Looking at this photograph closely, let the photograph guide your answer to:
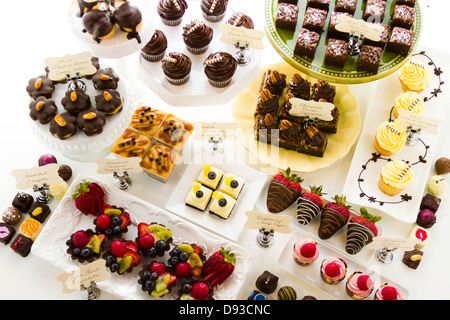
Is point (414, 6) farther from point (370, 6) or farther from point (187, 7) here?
point (187, 7)

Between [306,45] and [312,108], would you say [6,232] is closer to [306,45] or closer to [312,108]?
[312,108]

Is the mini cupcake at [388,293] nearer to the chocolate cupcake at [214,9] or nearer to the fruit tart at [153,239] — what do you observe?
the fruit tart at [153,239]

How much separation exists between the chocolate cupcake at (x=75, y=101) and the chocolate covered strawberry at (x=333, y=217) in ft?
5.45

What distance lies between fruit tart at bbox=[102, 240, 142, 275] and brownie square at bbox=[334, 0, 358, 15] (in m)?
2.22

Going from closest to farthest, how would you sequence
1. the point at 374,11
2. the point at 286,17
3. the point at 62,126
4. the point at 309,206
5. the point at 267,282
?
the point at 62,126, the point at 267,282, the point at 309,206, the point at 286,17, the point at 374,11

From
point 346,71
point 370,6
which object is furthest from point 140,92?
point 370,6

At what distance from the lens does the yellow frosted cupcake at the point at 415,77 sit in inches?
132

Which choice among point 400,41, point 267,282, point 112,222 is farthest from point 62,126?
point 400,41

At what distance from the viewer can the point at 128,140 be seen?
3.13 meters

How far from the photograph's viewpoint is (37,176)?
2.80m

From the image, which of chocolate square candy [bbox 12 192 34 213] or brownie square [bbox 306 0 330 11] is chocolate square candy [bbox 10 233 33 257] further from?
brownie square [bbox 306 0 330 11]

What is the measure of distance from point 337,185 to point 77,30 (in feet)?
6.64

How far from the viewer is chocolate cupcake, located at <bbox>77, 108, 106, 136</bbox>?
105 inches

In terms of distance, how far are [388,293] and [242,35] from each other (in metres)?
1.83
